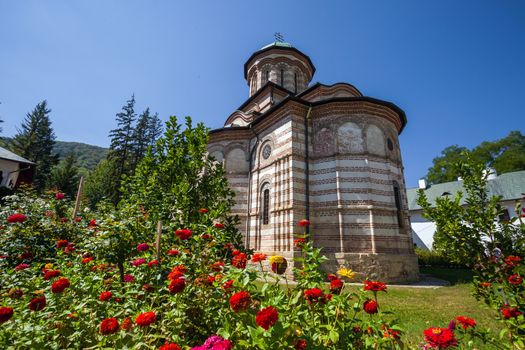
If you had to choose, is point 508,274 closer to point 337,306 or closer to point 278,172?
point 337,306

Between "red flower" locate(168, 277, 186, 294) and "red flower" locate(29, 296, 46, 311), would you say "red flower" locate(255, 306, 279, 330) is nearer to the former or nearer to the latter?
"red flower" locate(168, 277, 186, 294)

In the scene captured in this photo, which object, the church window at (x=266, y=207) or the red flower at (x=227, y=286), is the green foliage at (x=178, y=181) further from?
the church window at (x=266, y=207)

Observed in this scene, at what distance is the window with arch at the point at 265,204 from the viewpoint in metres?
11.8

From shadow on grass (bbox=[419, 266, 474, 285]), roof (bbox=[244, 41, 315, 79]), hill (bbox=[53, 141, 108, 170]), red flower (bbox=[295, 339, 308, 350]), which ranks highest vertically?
hill (bbox=[53, 141, 108, 170])

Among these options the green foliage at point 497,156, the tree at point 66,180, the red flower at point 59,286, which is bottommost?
the red flower at point 59,286

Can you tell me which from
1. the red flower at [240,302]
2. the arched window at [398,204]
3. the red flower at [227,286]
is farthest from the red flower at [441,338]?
the arched window at [398,204]

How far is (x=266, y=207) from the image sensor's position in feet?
39.3

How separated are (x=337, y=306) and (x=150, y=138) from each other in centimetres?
3555

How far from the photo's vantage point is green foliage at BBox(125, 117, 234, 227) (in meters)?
4.72

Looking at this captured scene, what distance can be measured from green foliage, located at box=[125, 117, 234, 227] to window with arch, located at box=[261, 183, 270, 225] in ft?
21.9

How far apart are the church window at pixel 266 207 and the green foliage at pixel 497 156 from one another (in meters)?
28.0

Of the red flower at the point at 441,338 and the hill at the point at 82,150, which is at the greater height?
the hill at the point at 82,150

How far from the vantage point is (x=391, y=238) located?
32.3 ft

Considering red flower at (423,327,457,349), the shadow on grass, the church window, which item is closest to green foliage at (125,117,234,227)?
red flower at (423,327,457,349)
